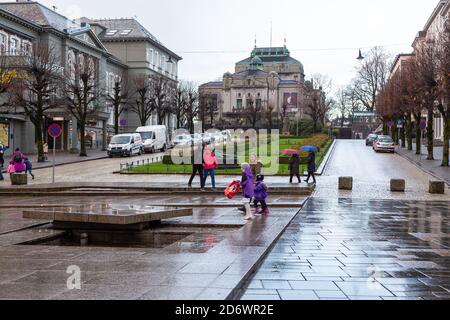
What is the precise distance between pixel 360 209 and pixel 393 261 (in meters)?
8.49

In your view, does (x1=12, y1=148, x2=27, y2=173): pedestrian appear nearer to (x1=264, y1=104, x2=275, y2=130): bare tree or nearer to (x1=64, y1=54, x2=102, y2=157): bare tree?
(x1=64, y1=54, x2=102, y2=157): bare tree

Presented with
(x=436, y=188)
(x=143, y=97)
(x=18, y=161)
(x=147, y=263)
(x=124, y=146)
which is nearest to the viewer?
(x=147, y=263)

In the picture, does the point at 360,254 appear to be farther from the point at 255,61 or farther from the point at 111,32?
the point at 255,61

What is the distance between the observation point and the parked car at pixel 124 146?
1923 inches

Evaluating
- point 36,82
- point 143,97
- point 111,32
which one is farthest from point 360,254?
point 111,32

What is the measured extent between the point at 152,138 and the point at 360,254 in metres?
45.7

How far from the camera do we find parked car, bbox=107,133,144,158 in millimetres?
48841

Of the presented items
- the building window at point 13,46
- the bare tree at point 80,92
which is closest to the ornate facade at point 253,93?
the bare tree at point 80,92

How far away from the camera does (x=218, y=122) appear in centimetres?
11681

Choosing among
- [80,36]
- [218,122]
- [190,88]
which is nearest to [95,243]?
[80,36]

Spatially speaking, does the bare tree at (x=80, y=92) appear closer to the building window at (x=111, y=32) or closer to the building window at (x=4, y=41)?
the building window at (x=4, y=41)

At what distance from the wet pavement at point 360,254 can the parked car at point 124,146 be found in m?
30.8

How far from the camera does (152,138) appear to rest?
54531 millimetres

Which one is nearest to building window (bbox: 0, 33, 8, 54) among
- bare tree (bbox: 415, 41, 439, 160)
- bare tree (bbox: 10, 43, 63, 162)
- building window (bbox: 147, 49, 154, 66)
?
bare tree (bbox: 10, 43, 63, 162)
